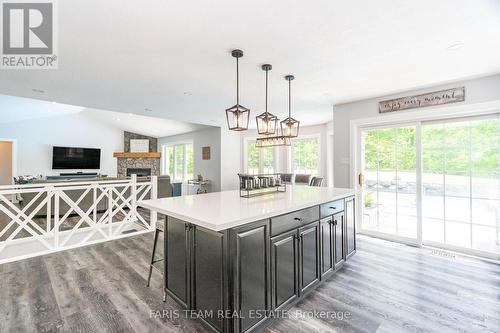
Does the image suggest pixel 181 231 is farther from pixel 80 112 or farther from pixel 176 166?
pixel 80 112

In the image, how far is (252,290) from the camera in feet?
5.53

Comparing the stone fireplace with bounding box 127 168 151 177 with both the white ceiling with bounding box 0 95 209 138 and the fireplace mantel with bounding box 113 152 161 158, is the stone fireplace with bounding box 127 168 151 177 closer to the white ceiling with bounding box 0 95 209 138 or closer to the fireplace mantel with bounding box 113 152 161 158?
the fireplace mantel with bounding box 113 152 161 158

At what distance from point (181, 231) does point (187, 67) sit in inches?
77.7

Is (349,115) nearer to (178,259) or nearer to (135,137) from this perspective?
(178,259)

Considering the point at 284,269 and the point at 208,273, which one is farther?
the point at 284,269

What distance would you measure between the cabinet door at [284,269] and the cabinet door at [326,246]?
475 mm

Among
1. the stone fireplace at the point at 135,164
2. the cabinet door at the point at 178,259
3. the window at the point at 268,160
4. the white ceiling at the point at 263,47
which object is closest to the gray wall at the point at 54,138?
the stone fireplace at the point at 135,164

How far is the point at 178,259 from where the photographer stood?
2.00 m

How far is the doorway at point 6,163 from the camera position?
8117 millimetres

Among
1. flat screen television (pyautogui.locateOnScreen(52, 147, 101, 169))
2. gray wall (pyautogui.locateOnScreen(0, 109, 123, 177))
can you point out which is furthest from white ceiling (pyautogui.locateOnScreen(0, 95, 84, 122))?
flat screen television (pyautogui.locateOnScreen(52, 147, 101, 169))

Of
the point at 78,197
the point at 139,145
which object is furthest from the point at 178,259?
the point at 139,145

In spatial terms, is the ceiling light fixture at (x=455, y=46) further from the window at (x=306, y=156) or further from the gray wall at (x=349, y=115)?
the window at (x=306, y=156)

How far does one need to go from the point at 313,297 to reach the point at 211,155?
19.0 ft

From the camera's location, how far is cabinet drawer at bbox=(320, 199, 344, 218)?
2.44 meters
